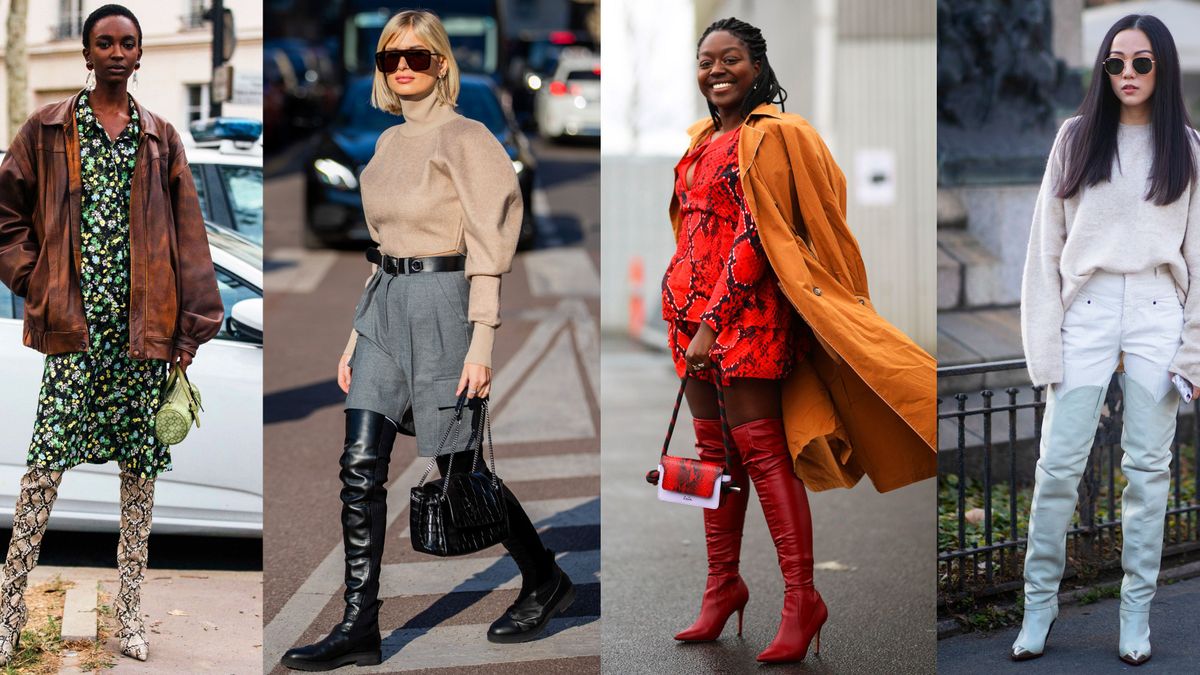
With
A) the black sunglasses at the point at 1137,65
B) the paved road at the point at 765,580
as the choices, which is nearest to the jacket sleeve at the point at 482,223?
the paved road at the point at 765,580

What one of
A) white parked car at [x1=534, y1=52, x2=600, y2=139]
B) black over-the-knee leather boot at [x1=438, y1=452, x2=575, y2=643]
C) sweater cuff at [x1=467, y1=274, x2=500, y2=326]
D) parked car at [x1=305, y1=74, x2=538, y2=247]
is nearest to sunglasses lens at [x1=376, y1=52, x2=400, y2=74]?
sweater cuff at [x1=467, y1=274, x2=500, y2=326]

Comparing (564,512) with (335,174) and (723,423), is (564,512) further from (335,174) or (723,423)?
(335,174)

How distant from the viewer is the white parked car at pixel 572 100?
2769cm

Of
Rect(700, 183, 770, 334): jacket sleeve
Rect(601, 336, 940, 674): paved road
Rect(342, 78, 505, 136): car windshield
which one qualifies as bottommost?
Rect(601, 336, 940, 674): paved road

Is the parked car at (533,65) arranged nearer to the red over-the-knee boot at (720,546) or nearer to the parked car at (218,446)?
the parked car at (218,446)

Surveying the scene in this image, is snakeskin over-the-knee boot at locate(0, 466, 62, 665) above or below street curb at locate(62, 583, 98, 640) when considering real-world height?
above

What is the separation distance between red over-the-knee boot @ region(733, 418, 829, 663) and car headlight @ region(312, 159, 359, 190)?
10.3 metres

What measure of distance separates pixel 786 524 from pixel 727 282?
77 cm

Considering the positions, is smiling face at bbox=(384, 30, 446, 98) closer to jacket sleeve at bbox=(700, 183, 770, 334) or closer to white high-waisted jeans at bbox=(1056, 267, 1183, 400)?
jacket sleeve at bbox=(700, 183, 770, 334)

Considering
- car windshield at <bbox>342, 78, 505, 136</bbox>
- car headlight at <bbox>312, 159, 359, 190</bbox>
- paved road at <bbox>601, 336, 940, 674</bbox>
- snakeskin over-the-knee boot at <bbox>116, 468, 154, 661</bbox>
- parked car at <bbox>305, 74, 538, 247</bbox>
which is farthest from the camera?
car headlight at <bbox>312, 159, 359, 190</bbox>

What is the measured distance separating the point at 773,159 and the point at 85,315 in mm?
2091

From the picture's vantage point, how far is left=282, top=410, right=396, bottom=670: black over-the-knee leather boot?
435cm

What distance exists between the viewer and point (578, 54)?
30.8 m

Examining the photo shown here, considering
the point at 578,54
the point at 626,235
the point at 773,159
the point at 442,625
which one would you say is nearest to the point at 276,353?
the point at 626,235
